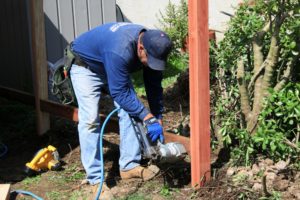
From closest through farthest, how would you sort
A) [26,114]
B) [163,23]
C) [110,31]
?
[110,31]
[26,114]
[163,23]

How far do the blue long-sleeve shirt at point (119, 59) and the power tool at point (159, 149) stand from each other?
0.16m

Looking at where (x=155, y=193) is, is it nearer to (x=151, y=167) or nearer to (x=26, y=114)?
(x=151, y=167)

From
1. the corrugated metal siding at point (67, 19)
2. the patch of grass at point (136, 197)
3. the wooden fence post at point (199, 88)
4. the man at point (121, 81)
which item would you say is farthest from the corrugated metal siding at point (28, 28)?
the wooden fence post at point (199, 88)

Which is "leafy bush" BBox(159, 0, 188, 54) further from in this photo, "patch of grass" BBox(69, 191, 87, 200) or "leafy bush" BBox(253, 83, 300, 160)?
"patch of grass" BBox(69, 191, 87, 200)

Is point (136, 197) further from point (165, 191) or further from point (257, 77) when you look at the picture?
point (257, 77)

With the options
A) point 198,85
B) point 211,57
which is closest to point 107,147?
point 211,57

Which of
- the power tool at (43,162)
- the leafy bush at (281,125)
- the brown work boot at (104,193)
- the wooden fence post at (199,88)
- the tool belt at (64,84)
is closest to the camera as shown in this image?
the wooden fence post at (199,88)

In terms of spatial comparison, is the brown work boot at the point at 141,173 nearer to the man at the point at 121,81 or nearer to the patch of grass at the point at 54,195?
the man at the point at 121,81

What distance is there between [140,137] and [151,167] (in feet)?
1.43

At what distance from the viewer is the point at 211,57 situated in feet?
16.1

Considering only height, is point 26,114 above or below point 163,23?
below

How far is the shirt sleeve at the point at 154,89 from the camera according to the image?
158 inches

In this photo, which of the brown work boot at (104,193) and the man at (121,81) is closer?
the man at (121,81)

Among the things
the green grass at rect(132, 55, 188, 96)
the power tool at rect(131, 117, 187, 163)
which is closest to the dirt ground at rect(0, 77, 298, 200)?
the power tool at rect(131, 117, 187, 163)
